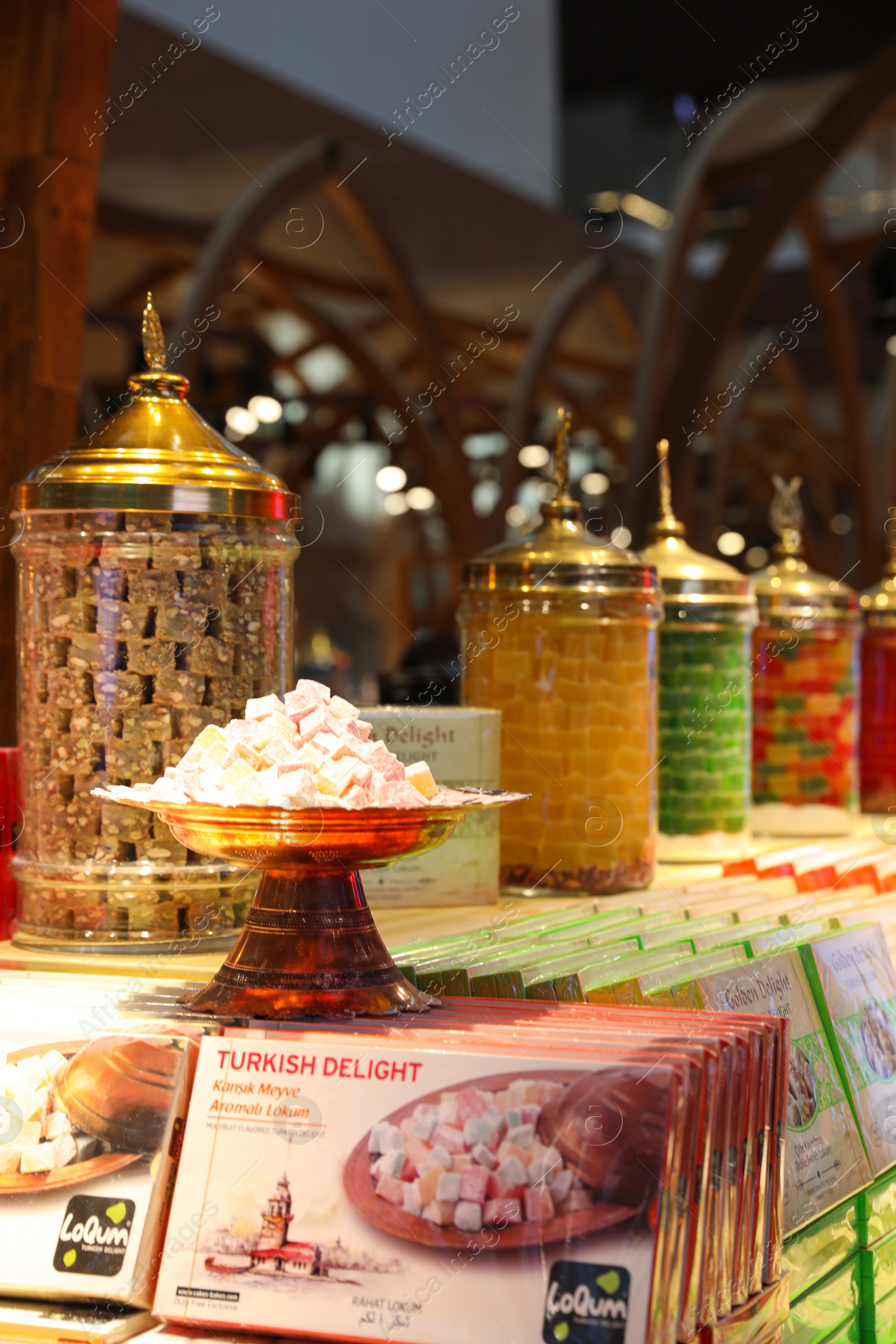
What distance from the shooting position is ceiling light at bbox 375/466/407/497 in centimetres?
1573

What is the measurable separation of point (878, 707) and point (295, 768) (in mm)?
2412

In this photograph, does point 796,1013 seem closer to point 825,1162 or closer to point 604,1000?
point 825,1162

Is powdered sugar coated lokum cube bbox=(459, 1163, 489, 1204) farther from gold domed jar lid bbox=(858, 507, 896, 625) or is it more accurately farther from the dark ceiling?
the dark ceiling

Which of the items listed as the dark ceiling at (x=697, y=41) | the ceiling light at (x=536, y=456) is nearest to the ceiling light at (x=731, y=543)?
the ceiling light at (x=536, y=456)

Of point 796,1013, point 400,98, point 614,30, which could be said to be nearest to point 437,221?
point 400,98

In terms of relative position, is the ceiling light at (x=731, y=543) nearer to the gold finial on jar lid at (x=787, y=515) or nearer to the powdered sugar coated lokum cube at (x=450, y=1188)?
the gold finial on jar lid at (x=787, y=515)

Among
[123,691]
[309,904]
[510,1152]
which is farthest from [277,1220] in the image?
[123,691]

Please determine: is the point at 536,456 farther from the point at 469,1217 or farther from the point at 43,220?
the point at 469,1217

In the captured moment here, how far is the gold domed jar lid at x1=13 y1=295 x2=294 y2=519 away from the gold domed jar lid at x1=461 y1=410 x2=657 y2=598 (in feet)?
1.56

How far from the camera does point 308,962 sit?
1.46m

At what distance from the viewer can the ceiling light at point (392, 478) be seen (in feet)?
51.6

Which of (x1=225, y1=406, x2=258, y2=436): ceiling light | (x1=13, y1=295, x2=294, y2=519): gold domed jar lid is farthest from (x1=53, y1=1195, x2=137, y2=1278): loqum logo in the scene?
(x1=225, y1=406, x2=258, y2=436): ceiling light

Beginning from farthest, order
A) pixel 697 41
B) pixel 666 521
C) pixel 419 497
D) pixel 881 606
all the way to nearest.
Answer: pixel 419 497 → pixel 697 41 → pixel 881 606 → pixel 666 521

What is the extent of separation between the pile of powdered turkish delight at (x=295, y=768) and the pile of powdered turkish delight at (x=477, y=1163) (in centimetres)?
29
